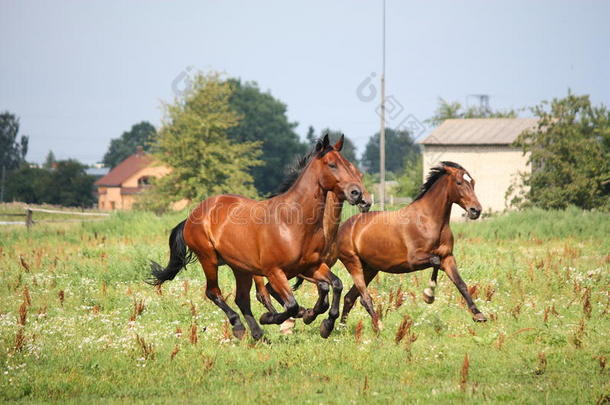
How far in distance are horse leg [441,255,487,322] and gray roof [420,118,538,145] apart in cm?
3591

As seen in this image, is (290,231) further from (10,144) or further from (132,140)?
(132,140)

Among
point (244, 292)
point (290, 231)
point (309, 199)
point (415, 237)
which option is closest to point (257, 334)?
point (244, 292)

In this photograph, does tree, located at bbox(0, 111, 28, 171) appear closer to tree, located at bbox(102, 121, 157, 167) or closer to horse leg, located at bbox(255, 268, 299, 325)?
tree, located at bbox(102, 121, 157, 167)

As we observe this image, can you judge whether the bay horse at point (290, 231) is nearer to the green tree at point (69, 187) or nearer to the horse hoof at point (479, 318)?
the horse hoof at point (479, 318)

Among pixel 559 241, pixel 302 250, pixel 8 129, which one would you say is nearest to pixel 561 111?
pixel 559 241

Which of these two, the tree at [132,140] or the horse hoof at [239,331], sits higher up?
the tree at [132,140]

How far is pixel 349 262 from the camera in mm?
10562

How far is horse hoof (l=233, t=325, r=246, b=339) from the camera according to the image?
9.33 metres

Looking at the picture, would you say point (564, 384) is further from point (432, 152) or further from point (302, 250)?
point (432, 152)

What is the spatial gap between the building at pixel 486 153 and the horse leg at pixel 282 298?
3484 cm

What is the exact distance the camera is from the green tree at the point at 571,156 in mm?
32125

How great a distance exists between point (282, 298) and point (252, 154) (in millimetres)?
45390

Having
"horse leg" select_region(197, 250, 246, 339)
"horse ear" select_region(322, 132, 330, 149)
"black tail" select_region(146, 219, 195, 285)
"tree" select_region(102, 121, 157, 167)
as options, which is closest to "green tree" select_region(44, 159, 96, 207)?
"tree" select_region(102, 121, 157, 167)

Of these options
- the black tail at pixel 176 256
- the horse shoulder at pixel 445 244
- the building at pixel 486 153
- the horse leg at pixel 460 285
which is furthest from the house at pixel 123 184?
the horse leg at pixel 460 285
